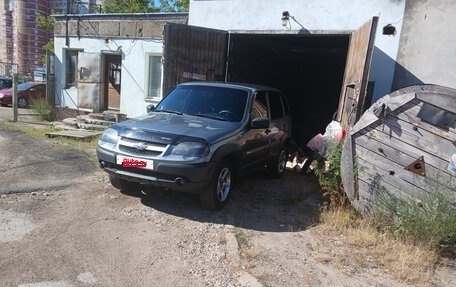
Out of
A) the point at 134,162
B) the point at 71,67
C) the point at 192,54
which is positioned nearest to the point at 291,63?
the point at 192,54

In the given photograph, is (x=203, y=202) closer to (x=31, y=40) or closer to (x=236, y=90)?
(x=236, y=90)

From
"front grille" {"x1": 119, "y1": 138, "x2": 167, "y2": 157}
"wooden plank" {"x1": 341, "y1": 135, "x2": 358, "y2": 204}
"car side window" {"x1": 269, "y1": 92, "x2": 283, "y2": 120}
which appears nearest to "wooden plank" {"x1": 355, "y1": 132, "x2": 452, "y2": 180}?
"wooden plank" {"x1": 341, "y1": 135, "x2": 358, "y2": 204}

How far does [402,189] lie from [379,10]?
5101 millimetres

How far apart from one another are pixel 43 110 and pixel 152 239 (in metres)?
11.6

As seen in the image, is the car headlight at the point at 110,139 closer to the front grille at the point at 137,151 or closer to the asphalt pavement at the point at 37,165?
the front grille at the point at 137,151

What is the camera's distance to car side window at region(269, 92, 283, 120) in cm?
726

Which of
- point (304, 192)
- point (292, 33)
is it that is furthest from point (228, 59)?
point (304, 192)

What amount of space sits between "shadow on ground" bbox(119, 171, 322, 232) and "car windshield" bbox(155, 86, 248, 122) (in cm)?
133

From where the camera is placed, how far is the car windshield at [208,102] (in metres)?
5.99

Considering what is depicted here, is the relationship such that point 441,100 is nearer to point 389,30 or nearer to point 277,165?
point 277,165

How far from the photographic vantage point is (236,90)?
6.37 m

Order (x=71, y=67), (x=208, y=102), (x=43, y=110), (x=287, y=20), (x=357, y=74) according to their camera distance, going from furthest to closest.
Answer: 1. (x=71, y=67)
2. (x=43, y=110)
3. (x=287, y=20)
4. (x=357, y=74)
5. (x=208, y=102)

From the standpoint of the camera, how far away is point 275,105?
24.6ft

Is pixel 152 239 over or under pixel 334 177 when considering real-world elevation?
under
